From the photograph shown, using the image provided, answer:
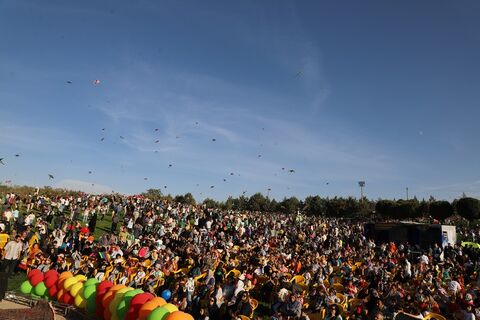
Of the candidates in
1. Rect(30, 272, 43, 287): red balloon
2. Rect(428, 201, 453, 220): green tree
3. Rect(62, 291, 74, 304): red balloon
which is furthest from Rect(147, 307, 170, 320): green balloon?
Rect(428, 201, 453, 220): green tree

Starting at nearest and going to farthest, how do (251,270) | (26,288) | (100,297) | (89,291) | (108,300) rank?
(108,300) < (100,297) < (89,291) < (26,288) < (251,270)

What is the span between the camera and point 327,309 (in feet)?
32.6

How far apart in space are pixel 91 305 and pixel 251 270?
5.74m

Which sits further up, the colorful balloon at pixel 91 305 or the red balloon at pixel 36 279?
the red balloon at pixel 36 279

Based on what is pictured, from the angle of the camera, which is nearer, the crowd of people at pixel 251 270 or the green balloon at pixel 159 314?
the green balloon at pixel 159 314

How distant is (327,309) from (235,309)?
250 cm

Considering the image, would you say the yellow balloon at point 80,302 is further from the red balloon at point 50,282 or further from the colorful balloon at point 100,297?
the red balloon at point 50,282

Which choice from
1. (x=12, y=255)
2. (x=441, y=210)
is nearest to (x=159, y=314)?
(x=12, y=255)

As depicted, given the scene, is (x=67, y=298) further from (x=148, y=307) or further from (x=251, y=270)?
(x=251, y=270)

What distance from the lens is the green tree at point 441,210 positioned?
4835 centimetres

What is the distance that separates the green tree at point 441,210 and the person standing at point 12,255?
4924 cm

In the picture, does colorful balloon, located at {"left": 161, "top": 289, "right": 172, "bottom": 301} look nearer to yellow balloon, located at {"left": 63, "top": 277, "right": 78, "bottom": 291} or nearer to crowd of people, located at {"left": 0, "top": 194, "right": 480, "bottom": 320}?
crowd of people, located at {"left": 0, "top": 194, "right": 480, "bottom": 320}

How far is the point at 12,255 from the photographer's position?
47.1 feet

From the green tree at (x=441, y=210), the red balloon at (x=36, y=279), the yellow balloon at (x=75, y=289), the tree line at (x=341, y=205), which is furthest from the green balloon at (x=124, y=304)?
the green tree at (x=441, y=210)
